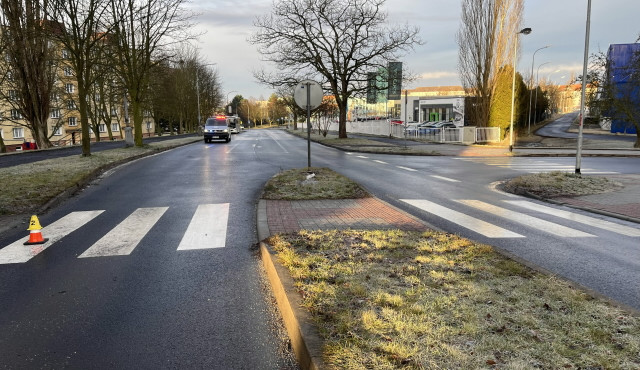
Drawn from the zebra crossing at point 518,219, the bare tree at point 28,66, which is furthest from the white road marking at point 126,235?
the bare tree at point 28,66

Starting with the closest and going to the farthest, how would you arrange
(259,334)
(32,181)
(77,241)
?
(259,334), (77,241), (32,181)

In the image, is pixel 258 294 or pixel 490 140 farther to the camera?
pixel 490 140

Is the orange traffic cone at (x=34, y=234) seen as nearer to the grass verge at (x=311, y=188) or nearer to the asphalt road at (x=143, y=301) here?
the asphalt road at (x=143, y=301)

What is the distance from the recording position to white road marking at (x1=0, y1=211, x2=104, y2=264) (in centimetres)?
562

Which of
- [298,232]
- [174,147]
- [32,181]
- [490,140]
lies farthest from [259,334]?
[490,140]

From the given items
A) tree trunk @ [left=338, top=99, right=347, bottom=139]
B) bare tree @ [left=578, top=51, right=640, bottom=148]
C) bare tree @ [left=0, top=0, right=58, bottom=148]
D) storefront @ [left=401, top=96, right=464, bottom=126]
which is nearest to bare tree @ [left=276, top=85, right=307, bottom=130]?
tree trunk @ [left=338, top=99, right=347, bottom=139]

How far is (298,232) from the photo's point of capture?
6227 millimetres

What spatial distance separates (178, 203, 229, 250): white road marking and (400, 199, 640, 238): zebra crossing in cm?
404

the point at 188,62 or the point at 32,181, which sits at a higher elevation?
the point at 188,62

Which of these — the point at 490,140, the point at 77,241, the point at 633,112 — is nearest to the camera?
the point at 77,241

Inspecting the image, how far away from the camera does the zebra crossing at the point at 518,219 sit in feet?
22.9

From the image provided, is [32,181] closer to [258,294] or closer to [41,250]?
[41,250]

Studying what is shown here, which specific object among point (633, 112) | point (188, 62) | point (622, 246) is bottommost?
point (622, 246)

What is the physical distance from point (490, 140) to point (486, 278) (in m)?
34.9
